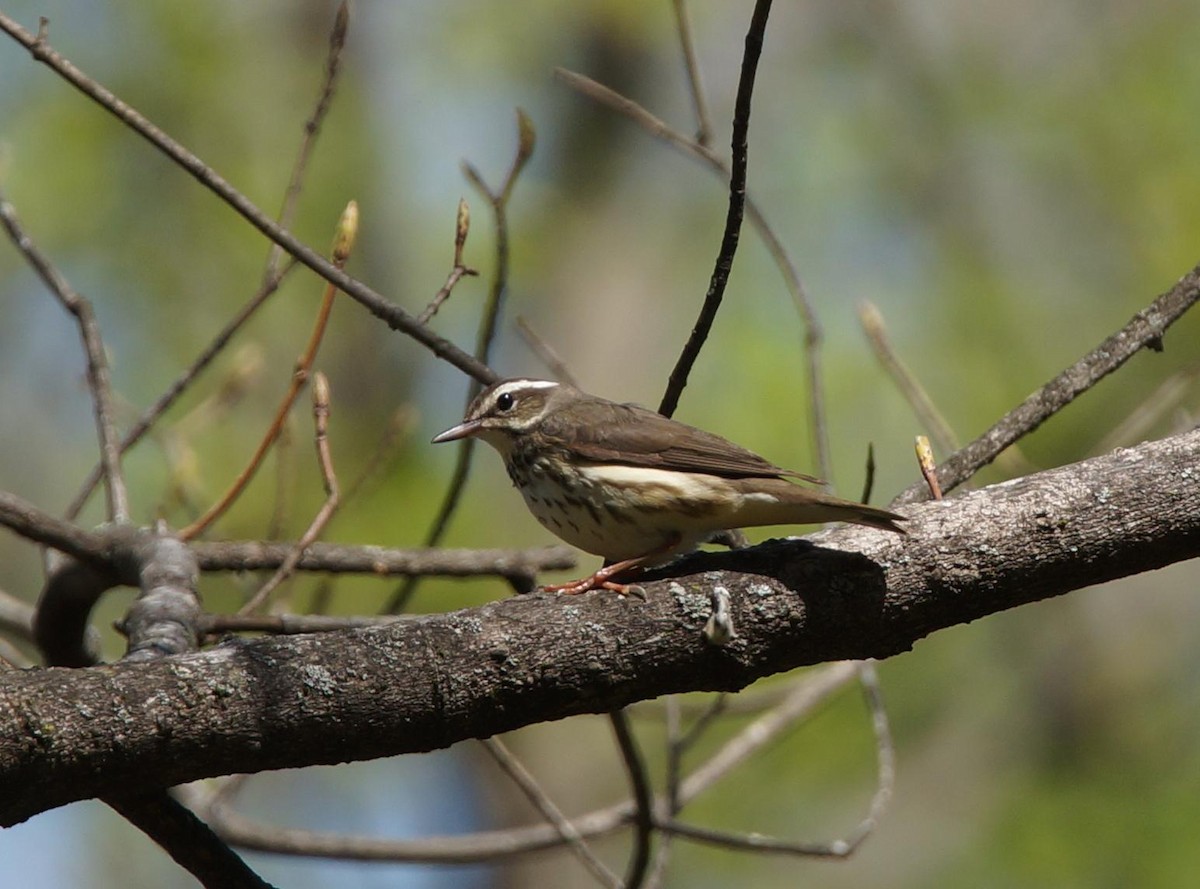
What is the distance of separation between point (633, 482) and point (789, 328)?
7.94 meters

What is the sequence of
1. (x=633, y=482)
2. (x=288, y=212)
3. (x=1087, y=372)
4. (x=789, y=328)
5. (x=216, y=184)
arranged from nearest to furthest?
(x=216, y=184), (x=1087, y=372), (x=633, y=482), (x=288, y=212), (x=789, y=328)

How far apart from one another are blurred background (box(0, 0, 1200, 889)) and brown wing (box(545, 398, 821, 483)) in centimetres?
587

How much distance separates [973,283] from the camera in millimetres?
12703

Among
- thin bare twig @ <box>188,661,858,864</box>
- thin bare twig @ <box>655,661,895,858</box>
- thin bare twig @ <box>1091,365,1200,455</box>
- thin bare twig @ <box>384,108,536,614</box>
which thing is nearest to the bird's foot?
thin bare twig @ <box>384,108,536,614</box>

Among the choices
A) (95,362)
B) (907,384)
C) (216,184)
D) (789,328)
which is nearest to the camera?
(216,184)

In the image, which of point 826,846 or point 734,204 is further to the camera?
point 826,846

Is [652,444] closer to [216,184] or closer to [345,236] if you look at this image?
[345,236]

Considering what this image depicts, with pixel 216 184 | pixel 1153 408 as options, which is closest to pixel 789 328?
pixel 1153 408

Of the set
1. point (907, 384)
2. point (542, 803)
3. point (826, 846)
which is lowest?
point (826, 846)

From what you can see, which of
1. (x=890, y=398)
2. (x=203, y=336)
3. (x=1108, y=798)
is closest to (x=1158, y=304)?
(x=890, y=398)

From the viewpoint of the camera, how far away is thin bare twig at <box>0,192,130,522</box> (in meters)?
4.70

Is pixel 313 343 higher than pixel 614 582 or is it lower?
higher

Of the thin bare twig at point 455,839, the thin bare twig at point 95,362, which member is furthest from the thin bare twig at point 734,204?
the thin bare twig at point 95,362

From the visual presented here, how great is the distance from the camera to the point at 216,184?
3951 mm
